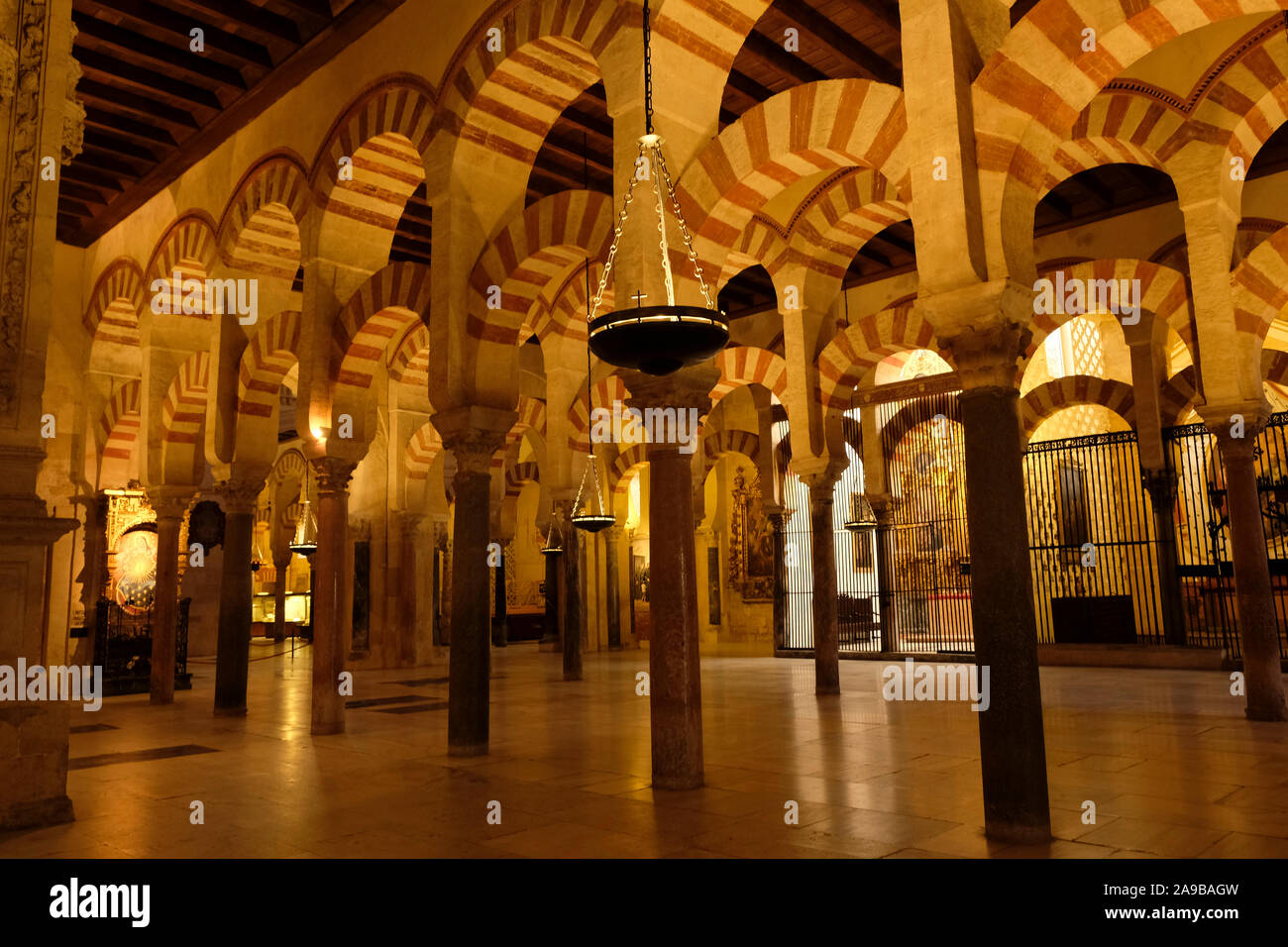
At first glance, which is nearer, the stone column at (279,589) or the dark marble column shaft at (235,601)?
the dark marble column shaft at (235,601)

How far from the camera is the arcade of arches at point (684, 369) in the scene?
3.68 metres

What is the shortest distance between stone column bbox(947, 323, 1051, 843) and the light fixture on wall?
7.61 meters

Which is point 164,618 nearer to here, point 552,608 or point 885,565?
point 552,608

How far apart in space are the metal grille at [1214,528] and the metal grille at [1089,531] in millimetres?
463

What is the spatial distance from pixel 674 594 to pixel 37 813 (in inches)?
114

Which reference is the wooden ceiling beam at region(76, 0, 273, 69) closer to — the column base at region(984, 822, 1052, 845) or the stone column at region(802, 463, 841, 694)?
the stone column at region(802, 463, 841, 694)

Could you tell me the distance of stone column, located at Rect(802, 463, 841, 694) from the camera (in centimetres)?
795

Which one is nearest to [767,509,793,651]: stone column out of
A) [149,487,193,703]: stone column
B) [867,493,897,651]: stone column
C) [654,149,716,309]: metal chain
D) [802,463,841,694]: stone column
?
[867,493,897,651]: stone column

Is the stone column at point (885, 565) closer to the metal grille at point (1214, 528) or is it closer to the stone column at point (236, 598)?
the metal grille at point (1214, 528)

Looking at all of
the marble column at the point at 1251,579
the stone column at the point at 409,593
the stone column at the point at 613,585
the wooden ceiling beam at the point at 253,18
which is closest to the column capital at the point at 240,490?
the wooden ceiling beam at the point at 253,18

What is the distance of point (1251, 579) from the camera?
19.7 feet

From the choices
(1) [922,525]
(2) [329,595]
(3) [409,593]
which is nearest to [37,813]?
(2) [329,595]
